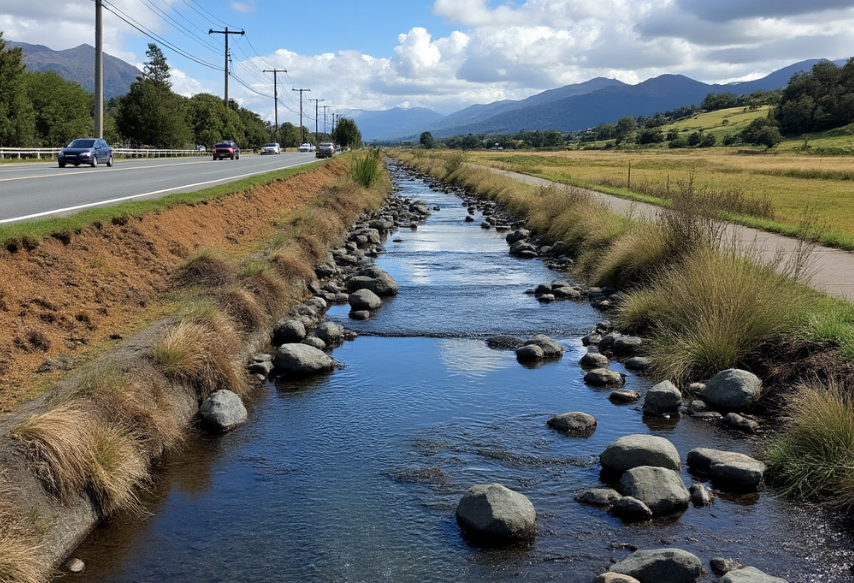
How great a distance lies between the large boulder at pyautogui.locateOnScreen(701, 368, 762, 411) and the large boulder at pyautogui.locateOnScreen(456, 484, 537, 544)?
3.96m

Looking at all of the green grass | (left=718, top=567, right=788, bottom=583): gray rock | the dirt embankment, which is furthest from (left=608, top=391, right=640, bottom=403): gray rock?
the green grass

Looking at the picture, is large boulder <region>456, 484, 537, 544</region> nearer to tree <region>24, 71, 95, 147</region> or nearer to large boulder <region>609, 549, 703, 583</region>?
large boulder <region>609, 549, 703, 583</region>

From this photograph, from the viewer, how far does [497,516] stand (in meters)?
6.08

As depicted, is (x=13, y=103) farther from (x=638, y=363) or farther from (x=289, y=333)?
(x=638, y=363)

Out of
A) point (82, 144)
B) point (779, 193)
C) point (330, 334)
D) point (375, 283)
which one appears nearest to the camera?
point (330, 334)

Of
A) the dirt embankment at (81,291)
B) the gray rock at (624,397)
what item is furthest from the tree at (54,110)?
the gray rock at (624,397)

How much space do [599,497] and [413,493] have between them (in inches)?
66.9

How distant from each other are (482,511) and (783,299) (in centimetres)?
646

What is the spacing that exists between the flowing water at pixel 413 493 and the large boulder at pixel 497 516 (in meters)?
0.12

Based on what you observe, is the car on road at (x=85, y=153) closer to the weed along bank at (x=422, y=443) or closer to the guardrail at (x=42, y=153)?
the guardrail at (x=42, y=153)

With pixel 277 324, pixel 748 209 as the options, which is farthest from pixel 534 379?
pixel 748 209

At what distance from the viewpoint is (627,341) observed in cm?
1184

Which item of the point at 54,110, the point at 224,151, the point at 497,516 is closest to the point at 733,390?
the point at 497,516

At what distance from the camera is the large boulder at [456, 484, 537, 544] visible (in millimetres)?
6094
